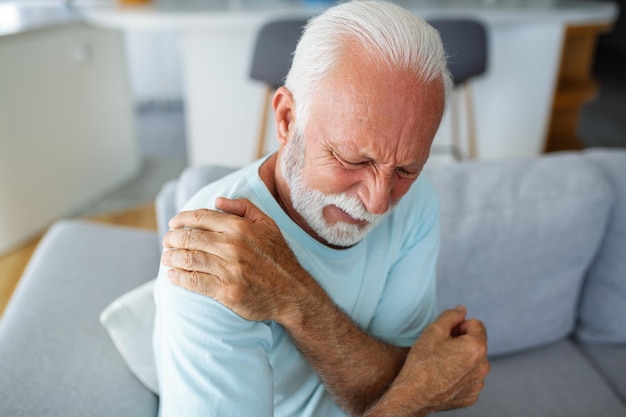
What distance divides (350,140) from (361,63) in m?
0.11

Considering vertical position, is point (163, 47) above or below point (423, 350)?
below

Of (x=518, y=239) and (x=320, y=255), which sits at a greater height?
(x=320, y=255)

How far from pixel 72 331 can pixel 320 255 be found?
0.53 m

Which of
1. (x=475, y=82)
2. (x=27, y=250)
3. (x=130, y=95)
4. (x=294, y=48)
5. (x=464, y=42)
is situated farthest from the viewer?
(x=130, y=95)

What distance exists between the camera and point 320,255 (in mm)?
1022

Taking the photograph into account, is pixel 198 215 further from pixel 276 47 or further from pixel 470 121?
pixel 470 121

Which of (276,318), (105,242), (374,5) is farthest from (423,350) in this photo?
(105,242)

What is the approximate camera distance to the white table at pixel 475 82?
274cm

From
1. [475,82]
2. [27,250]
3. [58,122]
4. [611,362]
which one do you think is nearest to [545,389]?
[611,362]

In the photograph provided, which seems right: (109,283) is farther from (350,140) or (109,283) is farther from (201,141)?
(201,141)

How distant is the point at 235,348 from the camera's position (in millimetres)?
844

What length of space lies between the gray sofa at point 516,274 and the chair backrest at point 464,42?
859 millimetres

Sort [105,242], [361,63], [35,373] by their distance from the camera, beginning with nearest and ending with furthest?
[361,63], [35,373], [105,242]

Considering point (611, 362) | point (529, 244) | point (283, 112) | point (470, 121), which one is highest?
point (283, 112)
